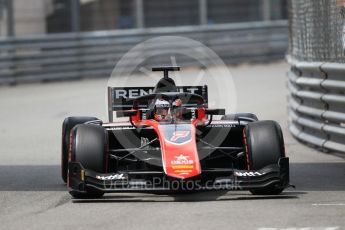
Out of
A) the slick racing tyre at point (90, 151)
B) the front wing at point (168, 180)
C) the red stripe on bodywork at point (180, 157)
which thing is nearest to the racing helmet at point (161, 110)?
the red stripe on bodywork at point (180, 157)

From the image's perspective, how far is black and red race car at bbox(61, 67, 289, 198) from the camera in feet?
30.8

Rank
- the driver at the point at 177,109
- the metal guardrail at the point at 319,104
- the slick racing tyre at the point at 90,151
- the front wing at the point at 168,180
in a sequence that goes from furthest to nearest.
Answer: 1. the metal guardrail at the point at 319,104
2. the driver at the point at 177,109
3. the slick racing tyre at the point at 90,151
4. the front wing at the point at 168,180

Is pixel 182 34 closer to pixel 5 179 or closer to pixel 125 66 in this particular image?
pixel 125 66

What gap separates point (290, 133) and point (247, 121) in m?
5.42

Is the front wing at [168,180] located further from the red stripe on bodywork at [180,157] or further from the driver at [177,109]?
the driver at [177,109]

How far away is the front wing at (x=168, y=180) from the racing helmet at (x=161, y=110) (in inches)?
36.4

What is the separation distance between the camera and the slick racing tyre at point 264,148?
381 inches

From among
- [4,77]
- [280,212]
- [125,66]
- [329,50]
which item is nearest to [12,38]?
[4,77]

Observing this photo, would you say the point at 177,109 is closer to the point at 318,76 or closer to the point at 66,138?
the point at 66,138

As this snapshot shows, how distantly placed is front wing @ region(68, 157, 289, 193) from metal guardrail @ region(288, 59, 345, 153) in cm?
350

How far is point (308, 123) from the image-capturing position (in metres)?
14.3

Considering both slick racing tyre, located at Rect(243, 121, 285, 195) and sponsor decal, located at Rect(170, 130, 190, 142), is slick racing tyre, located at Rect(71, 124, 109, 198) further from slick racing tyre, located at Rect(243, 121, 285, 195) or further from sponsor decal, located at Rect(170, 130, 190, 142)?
slick racing tyre, located at Rect(243, 121, 285, 195)

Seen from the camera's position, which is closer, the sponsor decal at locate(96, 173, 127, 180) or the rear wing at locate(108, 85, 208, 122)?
the sponsor decal at locate(96, 173, 127, 180)

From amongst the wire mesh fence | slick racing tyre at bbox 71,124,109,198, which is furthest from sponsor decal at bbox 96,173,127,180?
the wire mesh fence
